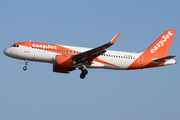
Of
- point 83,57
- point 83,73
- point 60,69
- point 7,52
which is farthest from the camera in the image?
point 60,69

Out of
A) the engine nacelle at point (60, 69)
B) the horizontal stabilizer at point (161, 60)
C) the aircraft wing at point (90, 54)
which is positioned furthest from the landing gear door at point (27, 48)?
the horizontal stabilizer at point (161, 60)

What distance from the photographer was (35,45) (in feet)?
157

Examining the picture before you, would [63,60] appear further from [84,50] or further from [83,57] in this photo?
[84,50]

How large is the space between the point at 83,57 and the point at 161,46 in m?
12.7

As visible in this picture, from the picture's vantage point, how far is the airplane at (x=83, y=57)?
4672 cm

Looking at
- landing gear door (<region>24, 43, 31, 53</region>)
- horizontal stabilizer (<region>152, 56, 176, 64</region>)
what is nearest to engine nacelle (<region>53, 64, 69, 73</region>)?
landing gear door (<region>24, 43, 31, 53</region>)

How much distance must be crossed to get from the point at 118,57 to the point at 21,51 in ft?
43.5

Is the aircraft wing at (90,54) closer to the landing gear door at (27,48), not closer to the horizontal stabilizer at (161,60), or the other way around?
the landing gear door at (27,48)

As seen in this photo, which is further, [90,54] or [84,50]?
[84,50]

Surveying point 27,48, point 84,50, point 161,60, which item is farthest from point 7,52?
point 161,60

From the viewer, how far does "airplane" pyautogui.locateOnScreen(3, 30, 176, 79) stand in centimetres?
4672

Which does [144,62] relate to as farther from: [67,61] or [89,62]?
[67,61]

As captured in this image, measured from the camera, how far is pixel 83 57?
46906 millimetres

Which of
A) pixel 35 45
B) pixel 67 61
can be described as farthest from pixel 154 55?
pixel 35 45
